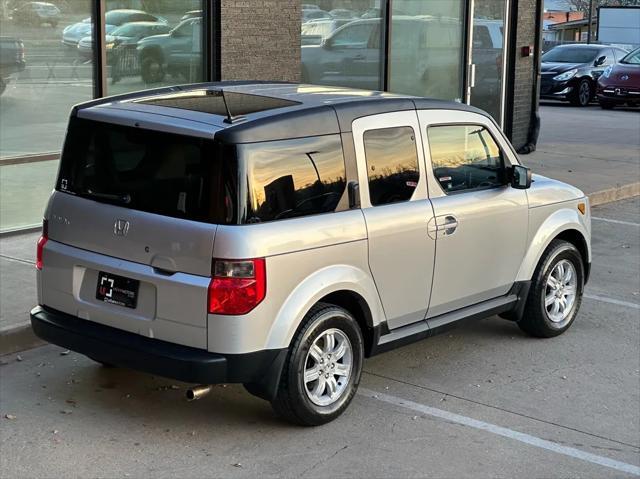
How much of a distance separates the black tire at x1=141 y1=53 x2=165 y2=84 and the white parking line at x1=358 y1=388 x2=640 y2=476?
18.7 ft

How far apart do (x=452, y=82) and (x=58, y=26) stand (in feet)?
22.7

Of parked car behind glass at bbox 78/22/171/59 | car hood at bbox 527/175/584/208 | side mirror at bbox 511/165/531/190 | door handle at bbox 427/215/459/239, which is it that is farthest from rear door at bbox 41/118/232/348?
parked car behind glass at bbox 78/22/171/59

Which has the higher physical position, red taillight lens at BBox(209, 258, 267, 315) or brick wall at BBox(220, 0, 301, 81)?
brick wall at BBox(220, 0, 301, 81)

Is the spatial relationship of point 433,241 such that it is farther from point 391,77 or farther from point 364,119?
point 391,77

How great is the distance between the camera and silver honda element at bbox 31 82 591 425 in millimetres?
5090

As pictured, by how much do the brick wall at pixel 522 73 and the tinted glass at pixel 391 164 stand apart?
10293 millimetres

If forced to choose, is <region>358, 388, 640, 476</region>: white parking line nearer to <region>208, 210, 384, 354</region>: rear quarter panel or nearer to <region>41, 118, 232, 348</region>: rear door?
<region>208, 210, 384, 354</region>: rear quarter panel

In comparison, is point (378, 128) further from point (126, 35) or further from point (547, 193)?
point (126, 35)

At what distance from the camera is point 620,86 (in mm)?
25797

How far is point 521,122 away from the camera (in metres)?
16.3

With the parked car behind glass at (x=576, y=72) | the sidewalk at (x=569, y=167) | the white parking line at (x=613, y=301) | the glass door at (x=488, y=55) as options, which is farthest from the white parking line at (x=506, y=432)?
the parked car behind glass at (x=576, y=72)

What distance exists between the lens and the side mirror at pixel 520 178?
22.0ft

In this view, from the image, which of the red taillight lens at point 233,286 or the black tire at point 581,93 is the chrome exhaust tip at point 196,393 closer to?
the red taillight lens at point 233,286

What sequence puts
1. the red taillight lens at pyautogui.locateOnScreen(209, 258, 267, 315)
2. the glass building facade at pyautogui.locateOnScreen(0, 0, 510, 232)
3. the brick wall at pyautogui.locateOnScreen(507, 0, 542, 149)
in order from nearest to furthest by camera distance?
the red taillight lens at pyautogui.locateOnScreen(209, 258, 267, 315) < the glass building facade at pyautogui.locateOnScreen(0, 0, 510, 232) < the brick wall at pyautogui.locateOnScreen(507, 0, 542, 149)
